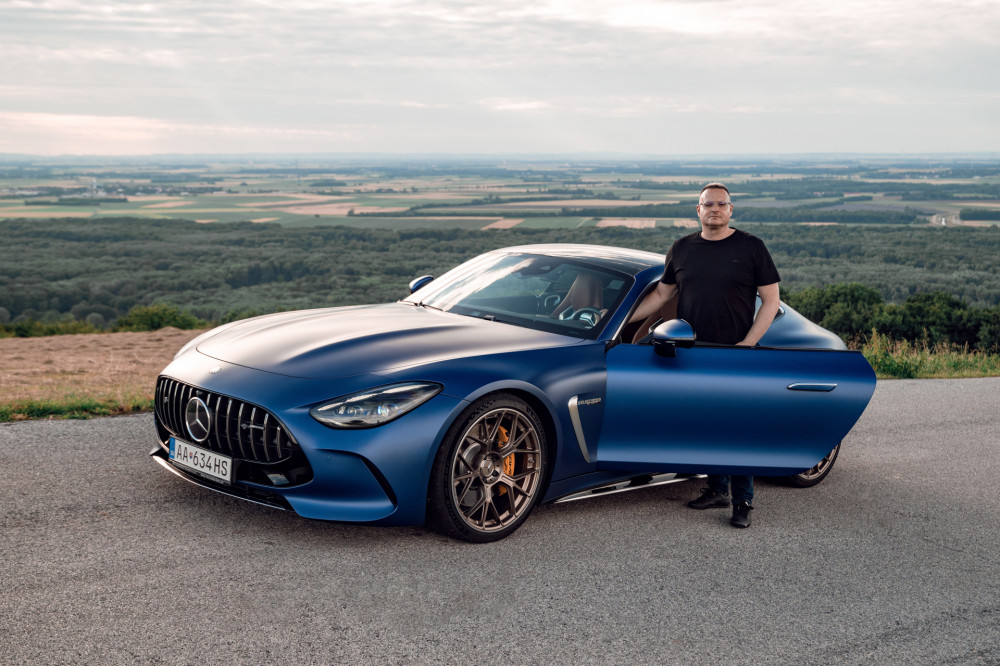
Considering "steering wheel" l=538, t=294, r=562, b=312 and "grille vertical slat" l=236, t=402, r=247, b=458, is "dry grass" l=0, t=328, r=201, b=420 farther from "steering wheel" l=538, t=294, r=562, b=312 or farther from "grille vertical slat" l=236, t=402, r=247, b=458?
"steering wheel" l=538, t=294, r=562, b=312

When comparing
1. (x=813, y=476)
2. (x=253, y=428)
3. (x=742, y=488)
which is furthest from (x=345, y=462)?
(x=813, y=476)

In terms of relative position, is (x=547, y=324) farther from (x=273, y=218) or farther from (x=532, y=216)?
(x=273, y=218)

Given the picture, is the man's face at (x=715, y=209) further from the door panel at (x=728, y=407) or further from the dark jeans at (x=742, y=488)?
the dark jeans at (x=742, y=488)

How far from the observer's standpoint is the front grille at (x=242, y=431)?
4.15m

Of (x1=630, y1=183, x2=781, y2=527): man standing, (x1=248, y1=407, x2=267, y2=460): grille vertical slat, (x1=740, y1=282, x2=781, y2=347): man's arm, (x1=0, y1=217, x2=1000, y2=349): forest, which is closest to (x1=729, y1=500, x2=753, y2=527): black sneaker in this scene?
(x1=630, y1=183, x2=781, y2=527): man standing

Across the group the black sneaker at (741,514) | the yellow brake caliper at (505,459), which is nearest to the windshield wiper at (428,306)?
the yellow brake caliper at (505,459)

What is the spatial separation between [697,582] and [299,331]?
8.12 ft

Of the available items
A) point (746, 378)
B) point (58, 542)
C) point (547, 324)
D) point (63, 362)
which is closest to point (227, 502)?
point (58, 542)

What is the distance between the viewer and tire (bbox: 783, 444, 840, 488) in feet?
19.3

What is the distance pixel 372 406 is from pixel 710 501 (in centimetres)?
225

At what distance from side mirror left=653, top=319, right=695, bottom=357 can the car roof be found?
76cm

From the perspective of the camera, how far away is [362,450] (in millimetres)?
4055

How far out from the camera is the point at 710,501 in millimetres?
5316

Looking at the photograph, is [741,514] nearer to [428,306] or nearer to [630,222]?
[428,306]
